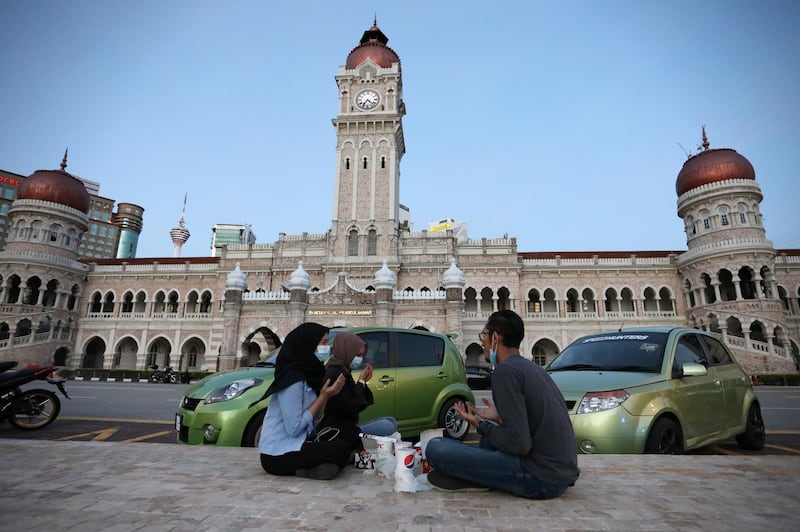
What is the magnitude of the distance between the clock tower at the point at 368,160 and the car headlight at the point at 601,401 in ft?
90.0

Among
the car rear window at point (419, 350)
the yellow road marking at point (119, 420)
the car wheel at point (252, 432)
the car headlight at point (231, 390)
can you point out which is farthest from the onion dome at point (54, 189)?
the car rear window at point (419, 350)

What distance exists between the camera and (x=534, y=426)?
282cm

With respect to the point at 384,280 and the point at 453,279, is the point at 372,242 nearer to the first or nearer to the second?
the point at 384,280

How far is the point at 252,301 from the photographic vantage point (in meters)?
20.8

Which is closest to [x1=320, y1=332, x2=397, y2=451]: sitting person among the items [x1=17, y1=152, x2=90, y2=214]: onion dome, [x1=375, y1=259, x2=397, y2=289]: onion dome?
[x1=375, y1=259, x2=397, y2=289]: onion dome

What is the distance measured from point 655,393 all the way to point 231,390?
5065 millimetres

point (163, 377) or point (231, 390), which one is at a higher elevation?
point (231, 390)

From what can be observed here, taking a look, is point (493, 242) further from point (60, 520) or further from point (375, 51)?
Result: point (60, 520)

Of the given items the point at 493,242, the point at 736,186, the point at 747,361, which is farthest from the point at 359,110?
the point at 747,361

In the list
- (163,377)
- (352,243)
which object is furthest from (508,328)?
(352,243)

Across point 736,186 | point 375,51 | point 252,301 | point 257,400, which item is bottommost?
point 257,400

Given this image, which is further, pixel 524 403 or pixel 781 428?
pixel 781 428

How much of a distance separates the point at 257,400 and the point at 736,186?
35.6 m

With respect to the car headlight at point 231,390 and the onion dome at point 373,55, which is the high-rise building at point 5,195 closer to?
the onion dome at point 373,55
